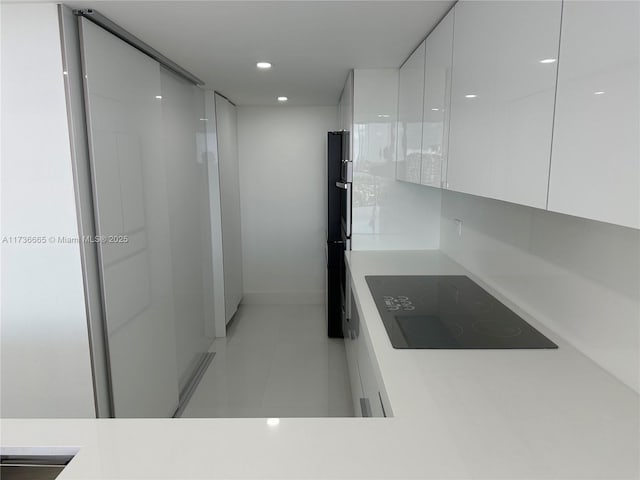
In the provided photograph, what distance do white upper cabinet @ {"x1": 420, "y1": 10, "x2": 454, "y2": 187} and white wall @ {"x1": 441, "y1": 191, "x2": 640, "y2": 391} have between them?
1.23ft

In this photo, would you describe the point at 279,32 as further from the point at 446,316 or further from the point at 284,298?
the point at 284,298

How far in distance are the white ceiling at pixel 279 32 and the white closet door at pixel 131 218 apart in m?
0.22

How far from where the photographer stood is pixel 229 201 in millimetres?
4164

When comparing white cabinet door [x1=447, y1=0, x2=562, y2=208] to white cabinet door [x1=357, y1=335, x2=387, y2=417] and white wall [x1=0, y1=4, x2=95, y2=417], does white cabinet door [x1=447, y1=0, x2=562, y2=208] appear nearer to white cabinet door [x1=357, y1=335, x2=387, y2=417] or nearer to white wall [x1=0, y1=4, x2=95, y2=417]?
white cabinet door [x1=357, y1=335, x2=387, y2=417]

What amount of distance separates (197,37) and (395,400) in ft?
6.44

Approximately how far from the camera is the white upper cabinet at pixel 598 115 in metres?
0.70

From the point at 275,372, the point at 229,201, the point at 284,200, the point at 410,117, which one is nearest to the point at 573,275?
the point at 410,117

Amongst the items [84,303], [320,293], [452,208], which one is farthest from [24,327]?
[320,293]

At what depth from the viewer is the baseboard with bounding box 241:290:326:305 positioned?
501 cm

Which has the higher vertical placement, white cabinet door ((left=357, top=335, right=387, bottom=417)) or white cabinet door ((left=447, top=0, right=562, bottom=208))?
white cabinet door ((left=447, top=0, right=562, bottom=208))

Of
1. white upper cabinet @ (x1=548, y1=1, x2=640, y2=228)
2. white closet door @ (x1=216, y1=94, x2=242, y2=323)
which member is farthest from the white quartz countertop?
white closet door @ (x1=216, y1=94, x2=242, y2=323)

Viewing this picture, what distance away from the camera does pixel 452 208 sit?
105 inches

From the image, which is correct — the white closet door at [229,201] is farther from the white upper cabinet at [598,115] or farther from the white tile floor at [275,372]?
the white upper cabinet at [598,115]

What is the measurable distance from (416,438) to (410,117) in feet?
6.39
